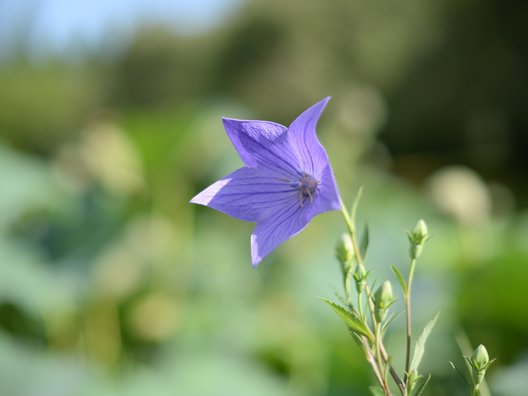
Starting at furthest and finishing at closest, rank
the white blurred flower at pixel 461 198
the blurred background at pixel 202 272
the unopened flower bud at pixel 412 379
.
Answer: the white blurred flower at pixel 461 198 → the blurred background at pixel 202 272 → the unopened flower bud at pixel 412 379

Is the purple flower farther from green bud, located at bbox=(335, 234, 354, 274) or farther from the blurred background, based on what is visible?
the blurred background

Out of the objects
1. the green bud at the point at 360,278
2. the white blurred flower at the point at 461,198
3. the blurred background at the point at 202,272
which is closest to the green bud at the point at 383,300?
the green bud at the point at 360,278

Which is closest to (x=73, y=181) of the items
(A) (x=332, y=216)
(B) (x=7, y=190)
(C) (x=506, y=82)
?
(B) (x=7, y=190)

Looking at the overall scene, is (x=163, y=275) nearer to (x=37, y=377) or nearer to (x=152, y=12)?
(x=37, y=377)

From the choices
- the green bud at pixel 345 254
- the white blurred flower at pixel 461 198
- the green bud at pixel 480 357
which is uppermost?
the white blurred flower at pixel 461 198

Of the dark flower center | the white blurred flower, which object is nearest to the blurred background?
the white blurred flower

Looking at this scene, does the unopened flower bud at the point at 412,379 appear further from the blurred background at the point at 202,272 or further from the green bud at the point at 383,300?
the blurred background at the point at 202,272
